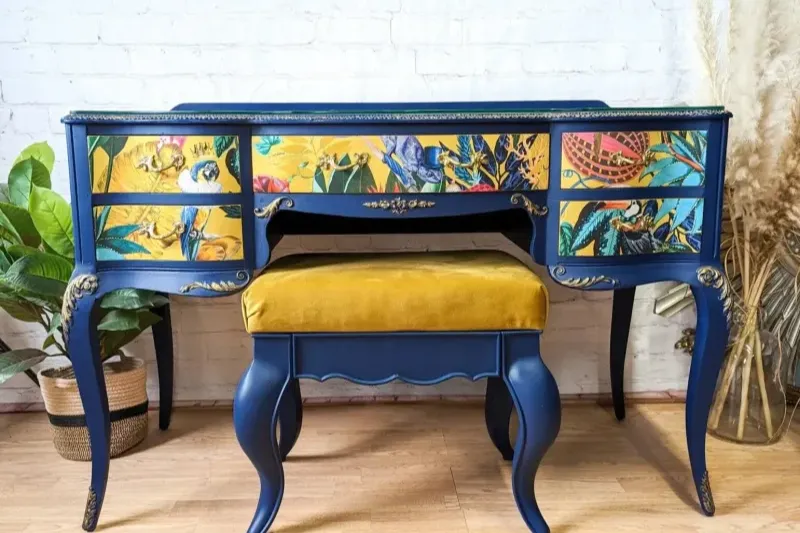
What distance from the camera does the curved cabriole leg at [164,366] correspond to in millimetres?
1735

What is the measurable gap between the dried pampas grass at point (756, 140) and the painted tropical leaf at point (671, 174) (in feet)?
1.00

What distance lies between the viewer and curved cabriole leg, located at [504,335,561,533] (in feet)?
3.85

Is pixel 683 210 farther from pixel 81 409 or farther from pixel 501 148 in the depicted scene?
pixel 81 409

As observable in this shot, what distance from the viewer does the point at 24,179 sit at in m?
1.49

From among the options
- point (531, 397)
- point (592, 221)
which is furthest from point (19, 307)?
point (592, 221)

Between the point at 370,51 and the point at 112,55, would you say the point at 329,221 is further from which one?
the point at 112,55

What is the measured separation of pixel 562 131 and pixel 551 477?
0.79 m

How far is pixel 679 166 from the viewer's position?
120 cm

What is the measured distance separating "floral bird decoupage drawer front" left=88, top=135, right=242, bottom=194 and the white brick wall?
0.67 meters

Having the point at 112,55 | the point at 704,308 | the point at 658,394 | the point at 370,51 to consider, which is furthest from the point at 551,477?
the point at 112,55

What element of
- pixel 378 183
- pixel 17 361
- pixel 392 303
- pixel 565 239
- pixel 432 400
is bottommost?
pixel 432 400

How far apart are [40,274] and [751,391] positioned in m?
1.73

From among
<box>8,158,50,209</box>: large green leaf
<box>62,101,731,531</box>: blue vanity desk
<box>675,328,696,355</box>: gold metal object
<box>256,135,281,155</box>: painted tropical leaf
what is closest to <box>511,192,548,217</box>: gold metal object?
<box>62,101,731,531</box>: blue vanity desk

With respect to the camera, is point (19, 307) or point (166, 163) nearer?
point (166, 163)
